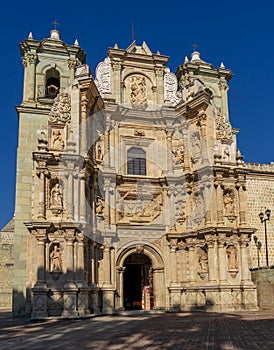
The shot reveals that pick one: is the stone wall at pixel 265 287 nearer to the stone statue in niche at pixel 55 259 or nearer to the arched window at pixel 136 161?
the arched window at pixel 136 161

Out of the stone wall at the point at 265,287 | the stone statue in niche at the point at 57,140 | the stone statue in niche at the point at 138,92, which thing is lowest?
the stone wall at the point at 265,287

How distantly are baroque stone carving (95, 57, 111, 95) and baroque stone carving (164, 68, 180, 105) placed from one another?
3.56 meters

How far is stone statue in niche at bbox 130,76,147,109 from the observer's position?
27469 mm

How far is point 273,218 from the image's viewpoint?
108 ft

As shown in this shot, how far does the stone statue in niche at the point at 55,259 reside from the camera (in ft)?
69.8

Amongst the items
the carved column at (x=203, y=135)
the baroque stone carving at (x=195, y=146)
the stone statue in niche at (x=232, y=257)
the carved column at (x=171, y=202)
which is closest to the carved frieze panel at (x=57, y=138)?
the carved column at (x=171, y=202)

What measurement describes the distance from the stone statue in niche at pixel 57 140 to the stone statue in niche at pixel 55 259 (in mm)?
5114

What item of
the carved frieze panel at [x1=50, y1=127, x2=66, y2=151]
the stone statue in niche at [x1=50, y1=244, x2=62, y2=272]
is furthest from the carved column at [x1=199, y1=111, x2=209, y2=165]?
the stone statue in niche at [x1=50, y1=244, x2=62, y2=272]

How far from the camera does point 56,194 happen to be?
22375 millimetres

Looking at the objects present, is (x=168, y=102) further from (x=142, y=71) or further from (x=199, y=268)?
(x=199, y=268)

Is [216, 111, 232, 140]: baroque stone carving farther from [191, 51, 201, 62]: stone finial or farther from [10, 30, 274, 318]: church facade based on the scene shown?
[191, 51, 201, 62]: stone finial

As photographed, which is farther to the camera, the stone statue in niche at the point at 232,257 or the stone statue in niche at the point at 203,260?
the stone statue in niche at the point at 203,260

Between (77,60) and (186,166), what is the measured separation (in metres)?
10.6

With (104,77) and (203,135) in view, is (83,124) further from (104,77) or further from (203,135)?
(203,135)
